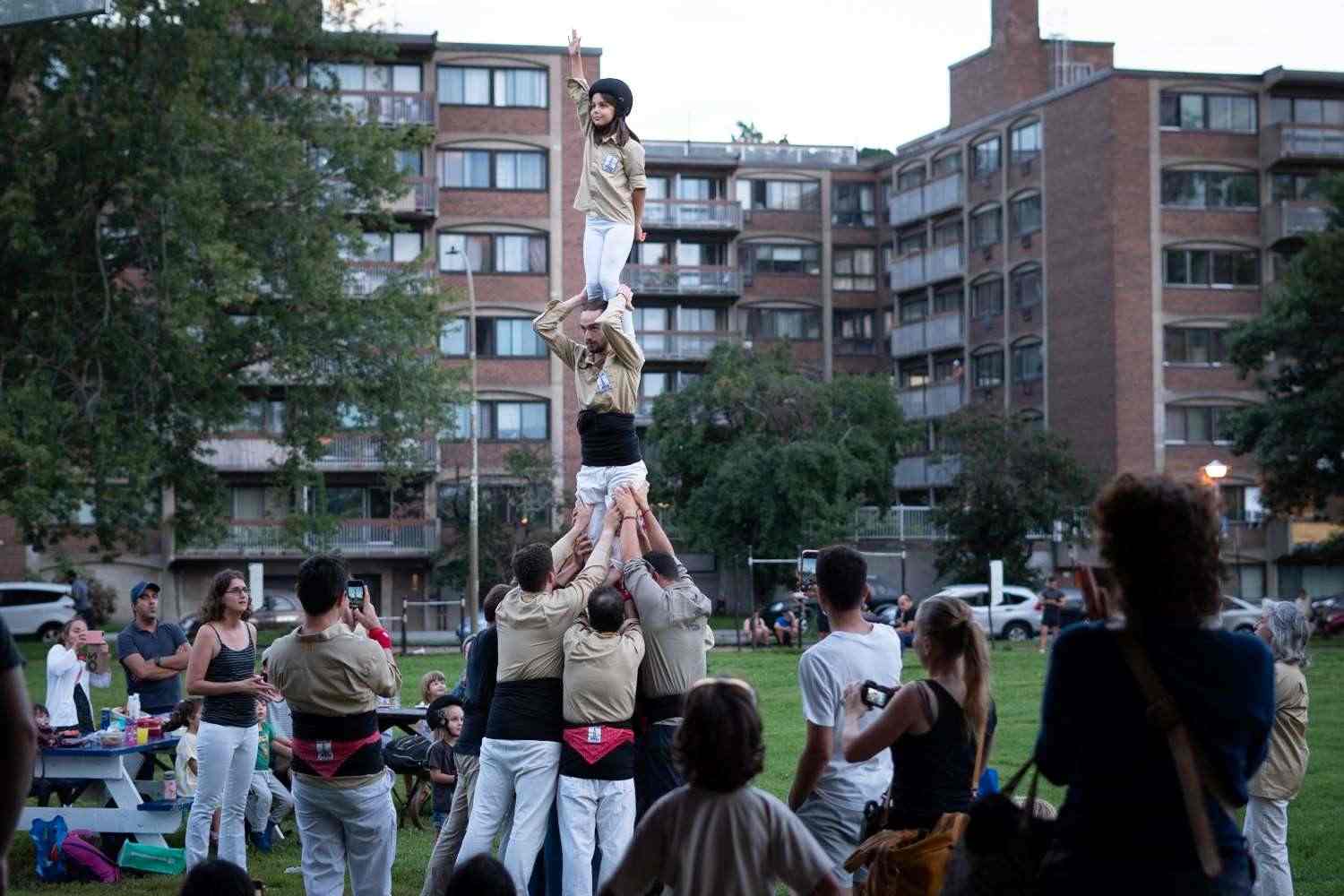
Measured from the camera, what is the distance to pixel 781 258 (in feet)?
241

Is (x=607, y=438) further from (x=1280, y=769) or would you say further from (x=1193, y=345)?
(x=1193, y=345)

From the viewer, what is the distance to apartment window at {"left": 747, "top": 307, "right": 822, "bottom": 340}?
240 ft

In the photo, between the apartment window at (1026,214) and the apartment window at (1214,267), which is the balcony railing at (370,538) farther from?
the apartment window at (1214,267)

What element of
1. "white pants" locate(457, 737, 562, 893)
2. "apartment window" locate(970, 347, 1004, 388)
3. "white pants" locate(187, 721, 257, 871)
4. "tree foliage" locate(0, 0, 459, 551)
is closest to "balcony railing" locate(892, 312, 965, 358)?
"apartment window" locate(970, 347, 1004, 388)

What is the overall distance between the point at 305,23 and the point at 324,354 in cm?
856

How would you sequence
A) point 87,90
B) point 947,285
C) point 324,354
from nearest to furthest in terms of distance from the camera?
1. point 87,90
2. point 324,354
3. point 947,285

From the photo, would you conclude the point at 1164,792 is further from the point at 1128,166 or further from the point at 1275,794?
the point at 1128,166

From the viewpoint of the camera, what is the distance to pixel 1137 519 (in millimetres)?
4527

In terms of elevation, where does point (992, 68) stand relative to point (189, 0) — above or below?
above

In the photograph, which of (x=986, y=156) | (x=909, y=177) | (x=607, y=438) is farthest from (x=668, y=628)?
(x=909, y=177)

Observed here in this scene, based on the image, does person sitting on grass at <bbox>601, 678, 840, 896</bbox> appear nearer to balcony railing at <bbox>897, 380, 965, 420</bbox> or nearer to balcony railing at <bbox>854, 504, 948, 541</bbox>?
balcony railing at <bbox>854, 504, 948, 541</bbox>

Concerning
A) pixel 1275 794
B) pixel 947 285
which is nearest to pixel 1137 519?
pixel 1275 794

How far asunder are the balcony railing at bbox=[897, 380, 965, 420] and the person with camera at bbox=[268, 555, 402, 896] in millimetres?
60111

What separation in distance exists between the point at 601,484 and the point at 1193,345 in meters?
55.0
